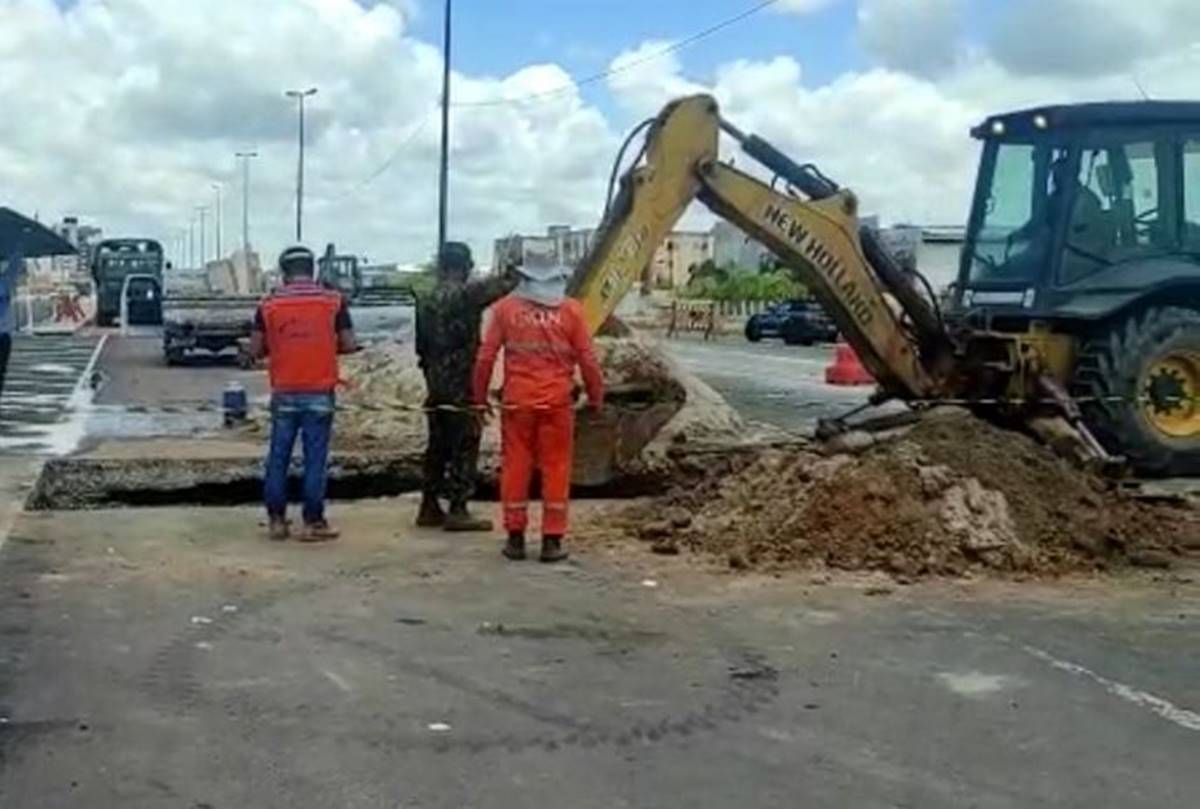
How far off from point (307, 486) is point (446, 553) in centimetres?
120

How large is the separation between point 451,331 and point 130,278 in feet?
153

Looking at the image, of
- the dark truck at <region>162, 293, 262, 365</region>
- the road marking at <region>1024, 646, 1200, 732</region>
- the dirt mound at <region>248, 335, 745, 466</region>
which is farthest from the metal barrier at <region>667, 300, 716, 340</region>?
the road marking at <region>1024, 646, 1200, 732</region>

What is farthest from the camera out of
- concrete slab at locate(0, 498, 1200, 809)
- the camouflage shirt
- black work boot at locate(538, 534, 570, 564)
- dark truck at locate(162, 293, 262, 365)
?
dark truck at locate(162, 293, 262, 365)

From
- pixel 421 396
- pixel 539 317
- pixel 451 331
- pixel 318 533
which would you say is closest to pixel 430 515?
pixel 318 533

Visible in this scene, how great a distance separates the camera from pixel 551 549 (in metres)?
11.1

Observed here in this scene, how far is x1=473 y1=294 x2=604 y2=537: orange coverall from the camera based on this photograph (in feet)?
37.1

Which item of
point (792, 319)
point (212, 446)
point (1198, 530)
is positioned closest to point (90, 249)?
point (792, 319)

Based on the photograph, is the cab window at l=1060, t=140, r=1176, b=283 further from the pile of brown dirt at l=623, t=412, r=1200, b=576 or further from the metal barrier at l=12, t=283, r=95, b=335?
the metal barrier at l=12, t=283, r=95, b=335

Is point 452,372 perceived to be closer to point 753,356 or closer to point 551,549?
point 551,549

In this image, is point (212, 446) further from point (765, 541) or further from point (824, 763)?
point (824, 763)

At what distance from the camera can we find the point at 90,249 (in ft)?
199

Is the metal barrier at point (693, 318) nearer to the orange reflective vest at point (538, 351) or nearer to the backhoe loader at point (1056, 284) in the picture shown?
the backhoe loader at point (1056, 284)

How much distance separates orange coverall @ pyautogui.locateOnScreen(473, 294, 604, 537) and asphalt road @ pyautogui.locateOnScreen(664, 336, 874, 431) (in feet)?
27.2

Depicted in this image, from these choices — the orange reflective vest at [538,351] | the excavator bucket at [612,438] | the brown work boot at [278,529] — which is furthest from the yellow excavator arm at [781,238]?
the brown work boot at [278,529]
